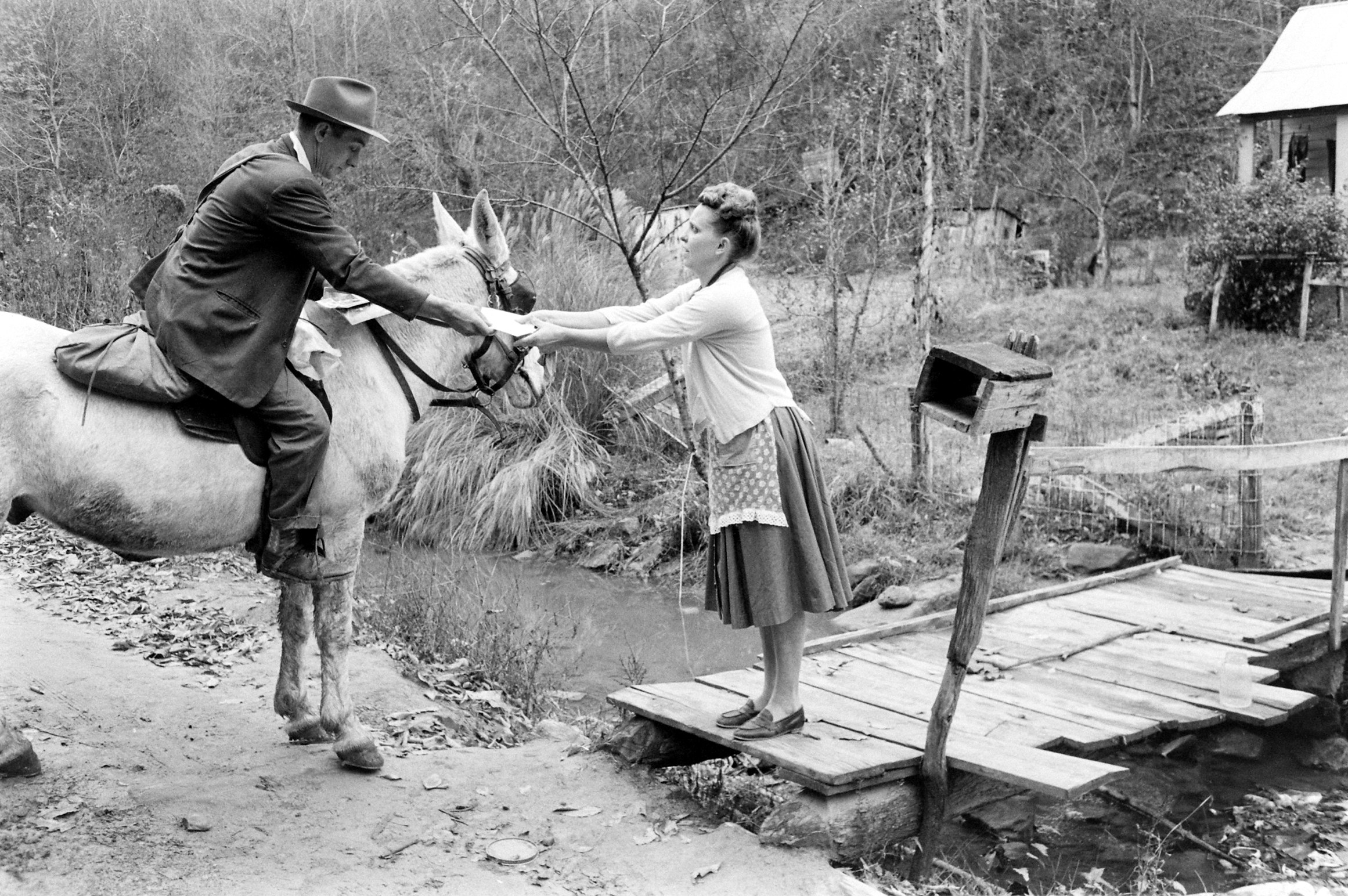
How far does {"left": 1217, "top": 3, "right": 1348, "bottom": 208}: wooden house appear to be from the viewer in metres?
16.0

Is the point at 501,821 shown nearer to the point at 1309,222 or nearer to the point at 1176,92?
the point at 1309,222

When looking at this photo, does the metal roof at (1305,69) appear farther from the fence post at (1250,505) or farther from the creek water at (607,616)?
the creek water at (607,616)

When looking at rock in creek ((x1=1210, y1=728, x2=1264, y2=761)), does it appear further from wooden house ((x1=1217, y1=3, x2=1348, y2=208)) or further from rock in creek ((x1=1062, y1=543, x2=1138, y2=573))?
wooden house ((x1=1217, y1=3, x2=1348, y2=208))

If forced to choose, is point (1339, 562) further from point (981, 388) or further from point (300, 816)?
point (300, 816)

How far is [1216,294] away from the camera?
14102mm

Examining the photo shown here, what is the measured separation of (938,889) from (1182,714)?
1.75m

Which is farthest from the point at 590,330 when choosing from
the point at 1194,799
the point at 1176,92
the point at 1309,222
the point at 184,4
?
the point at 1176,92

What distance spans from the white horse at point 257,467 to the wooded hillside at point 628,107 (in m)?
3.15

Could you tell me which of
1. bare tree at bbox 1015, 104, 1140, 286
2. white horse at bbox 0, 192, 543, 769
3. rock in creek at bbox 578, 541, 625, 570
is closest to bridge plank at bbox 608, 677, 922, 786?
white horse at bbox 0, 192, 543, 769

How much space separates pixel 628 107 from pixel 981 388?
6655 millimetres

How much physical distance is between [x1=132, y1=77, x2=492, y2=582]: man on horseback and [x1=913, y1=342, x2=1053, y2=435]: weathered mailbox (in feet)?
5.52

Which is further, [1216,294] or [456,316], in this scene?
[1216,294]

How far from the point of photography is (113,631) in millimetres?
6742

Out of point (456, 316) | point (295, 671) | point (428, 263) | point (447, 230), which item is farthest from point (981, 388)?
point (295, 671)
